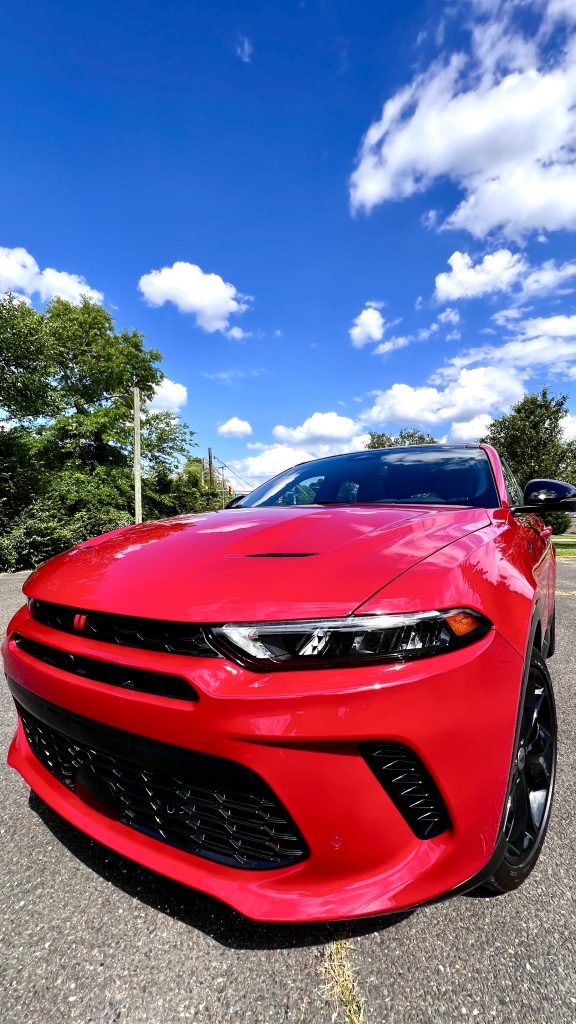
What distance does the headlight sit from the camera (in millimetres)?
958

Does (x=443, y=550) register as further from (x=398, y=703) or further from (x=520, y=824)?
(x=520, y=824)

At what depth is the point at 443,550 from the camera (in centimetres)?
122

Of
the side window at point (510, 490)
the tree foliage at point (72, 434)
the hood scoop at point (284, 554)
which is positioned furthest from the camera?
the tree foliage at point (72, 434)

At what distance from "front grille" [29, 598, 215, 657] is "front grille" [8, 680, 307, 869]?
21 cm

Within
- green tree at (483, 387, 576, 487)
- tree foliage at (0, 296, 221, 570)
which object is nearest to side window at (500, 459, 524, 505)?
tree foliage at (0, 296, 221, 570)

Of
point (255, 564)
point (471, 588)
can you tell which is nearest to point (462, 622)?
point (471, 588)

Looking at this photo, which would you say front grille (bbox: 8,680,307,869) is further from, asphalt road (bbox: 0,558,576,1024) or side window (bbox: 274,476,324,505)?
side window (bbox: 274,476,324,505)

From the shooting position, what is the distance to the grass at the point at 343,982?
950 millimetres

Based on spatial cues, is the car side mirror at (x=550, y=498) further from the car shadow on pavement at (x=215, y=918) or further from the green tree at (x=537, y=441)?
the green tree at (x=537, y=441)

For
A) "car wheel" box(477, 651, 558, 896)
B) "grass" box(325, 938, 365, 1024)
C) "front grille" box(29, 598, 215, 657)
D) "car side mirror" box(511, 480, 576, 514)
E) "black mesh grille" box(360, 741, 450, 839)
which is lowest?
"grass" box(325, 938, 365, 1024)

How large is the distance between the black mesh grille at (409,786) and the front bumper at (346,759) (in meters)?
0.02

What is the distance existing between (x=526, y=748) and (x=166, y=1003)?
116cm

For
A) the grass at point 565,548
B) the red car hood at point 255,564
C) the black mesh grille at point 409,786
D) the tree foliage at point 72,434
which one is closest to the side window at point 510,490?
the red car hood at point 255,564

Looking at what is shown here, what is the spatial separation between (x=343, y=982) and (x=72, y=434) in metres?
18.6
